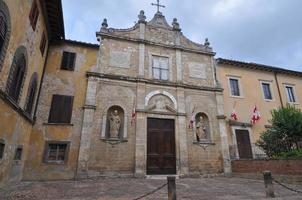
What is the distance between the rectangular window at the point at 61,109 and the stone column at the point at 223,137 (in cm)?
993

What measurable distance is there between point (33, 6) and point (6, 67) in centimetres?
342

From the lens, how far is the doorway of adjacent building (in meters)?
13.1

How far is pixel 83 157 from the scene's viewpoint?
11.8 metres

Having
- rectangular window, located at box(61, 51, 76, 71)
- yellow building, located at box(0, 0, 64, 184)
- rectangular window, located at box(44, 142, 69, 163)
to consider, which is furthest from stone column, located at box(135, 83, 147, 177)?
yellow building, located at box(0, 0, 64, 184)

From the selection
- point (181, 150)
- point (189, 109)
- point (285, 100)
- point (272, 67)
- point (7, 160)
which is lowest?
point (7, 160)

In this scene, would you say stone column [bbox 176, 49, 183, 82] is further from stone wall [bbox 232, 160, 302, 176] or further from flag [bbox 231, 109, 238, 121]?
stone wall [bbox 232, 160, 302, 176]

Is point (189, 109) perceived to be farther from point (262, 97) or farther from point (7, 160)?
point (7, 160)

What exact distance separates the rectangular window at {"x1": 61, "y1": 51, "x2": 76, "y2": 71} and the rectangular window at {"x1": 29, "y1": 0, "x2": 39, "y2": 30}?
3.84 metres

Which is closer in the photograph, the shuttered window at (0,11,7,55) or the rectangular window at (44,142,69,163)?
the shuttered window at (0,11,7,55)

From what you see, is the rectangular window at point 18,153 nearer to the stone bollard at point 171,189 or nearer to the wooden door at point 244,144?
the stone bollard at point 171,189

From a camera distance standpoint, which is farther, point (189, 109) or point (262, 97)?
point (262, 97)

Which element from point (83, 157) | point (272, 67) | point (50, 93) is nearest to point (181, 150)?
point (83, 157)

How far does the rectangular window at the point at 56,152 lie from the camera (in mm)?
11625

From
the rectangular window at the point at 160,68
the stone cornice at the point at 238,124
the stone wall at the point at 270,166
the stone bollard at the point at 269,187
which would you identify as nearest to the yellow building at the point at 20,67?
the rectangular window at the point at 160,68
